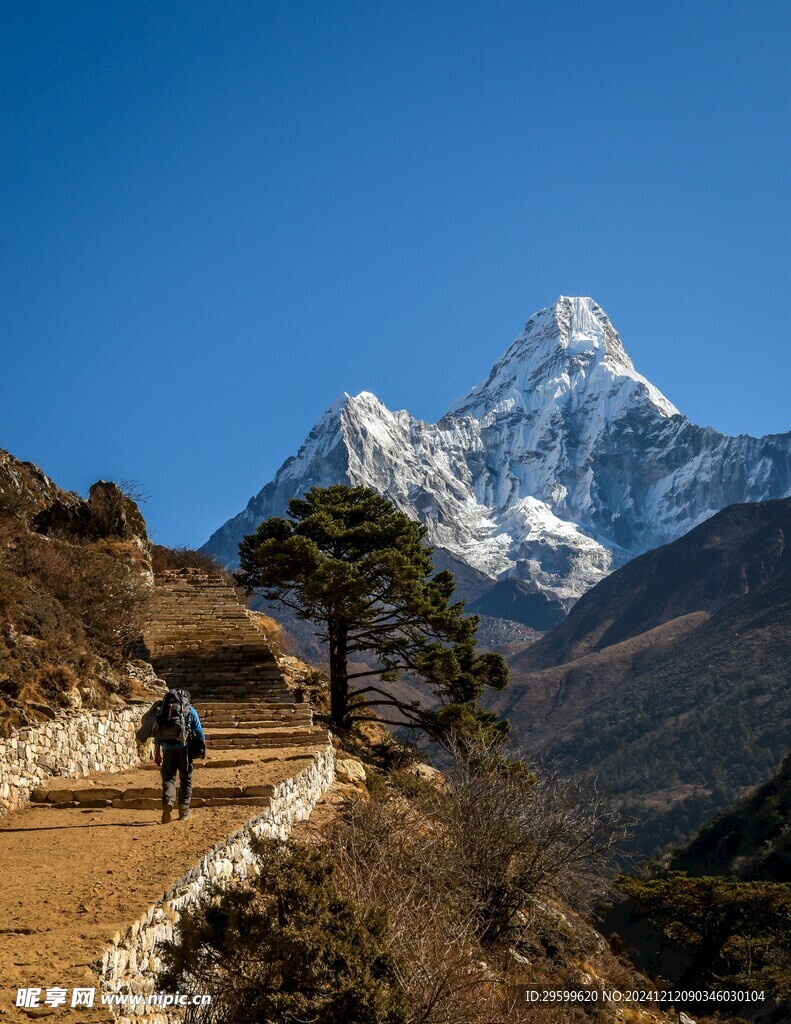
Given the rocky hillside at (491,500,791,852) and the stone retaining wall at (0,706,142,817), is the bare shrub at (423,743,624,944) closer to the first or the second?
the stone retaining wall at (0,706,142,817)

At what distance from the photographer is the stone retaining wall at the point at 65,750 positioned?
9344 mm

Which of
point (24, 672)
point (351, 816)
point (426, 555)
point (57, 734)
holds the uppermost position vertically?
point (426, 555)

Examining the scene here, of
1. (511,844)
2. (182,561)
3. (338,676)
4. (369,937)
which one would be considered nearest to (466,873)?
(511,844)

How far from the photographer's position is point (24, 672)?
34.5ft

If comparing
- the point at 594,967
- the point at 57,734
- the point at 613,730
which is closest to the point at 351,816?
the point at 57,734

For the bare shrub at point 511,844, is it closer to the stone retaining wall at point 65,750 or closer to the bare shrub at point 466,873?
the bare shrub at point 466,873

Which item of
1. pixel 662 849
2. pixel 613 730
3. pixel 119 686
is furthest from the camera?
→ pixel 613 730

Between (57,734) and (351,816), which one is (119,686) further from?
(351,816)

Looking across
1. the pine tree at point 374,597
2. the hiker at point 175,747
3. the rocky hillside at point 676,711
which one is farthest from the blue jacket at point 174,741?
the rocky hillside at point 676,711

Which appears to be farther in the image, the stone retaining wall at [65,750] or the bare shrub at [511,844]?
the bare shrub at [511,844]

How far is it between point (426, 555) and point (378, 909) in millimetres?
17836

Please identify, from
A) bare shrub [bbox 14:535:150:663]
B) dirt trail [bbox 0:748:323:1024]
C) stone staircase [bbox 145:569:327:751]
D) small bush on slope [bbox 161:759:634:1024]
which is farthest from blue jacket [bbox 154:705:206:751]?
stone staircase [bbox 145:569:327:751]

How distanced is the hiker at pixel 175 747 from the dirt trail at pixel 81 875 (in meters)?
0.23

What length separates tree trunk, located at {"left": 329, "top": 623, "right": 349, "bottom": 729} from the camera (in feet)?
70.9
